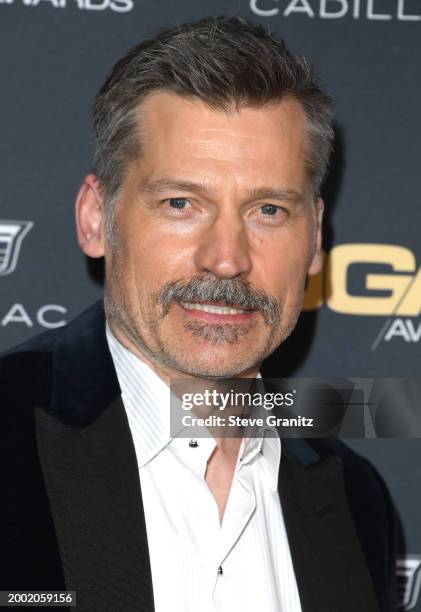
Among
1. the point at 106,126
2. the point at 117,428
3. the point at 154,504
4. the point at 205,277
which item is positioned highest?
the point at 106,126

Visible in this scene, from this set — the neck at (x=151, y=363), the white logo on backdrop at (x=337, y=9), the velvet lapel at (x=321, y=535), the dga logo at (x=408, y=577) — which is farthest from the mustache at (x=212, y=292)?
the dga logo at (x=408, y=577)

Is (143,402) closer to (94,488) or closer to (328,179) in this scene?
(94,488)

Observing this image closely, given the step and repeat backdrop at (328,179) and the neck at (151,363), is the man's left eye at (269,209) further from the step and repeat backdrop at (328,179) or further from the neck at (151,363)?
the step and repeat backdrop at (328,179)

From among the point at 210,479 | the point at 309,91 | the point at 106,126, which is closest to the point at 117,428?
the point at 210,479

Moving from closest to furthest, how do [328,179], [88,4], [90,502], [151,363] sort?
1. [90,502]
2. [151,363]
3. [88,4]
4. [328,179]

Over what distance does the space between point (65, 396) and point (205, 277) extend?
375 millimetres

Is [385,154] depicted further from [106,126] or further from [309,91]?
[106,126]

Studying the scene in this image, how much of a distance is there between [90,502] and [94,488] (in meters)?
0.03

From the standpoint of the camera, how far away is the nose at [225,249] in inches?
71.6

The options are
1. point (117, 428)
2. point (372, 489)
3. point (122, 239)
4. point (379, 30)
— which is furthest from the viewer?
point (379, 30)

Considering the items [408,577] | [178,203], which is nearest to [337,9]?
[178,203]

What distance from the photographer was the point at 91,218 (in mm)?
2107

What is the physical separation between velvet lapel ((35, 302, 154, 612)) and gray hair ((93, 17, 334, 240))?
370 mm

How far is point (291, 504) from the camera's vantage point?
206 centimetres
